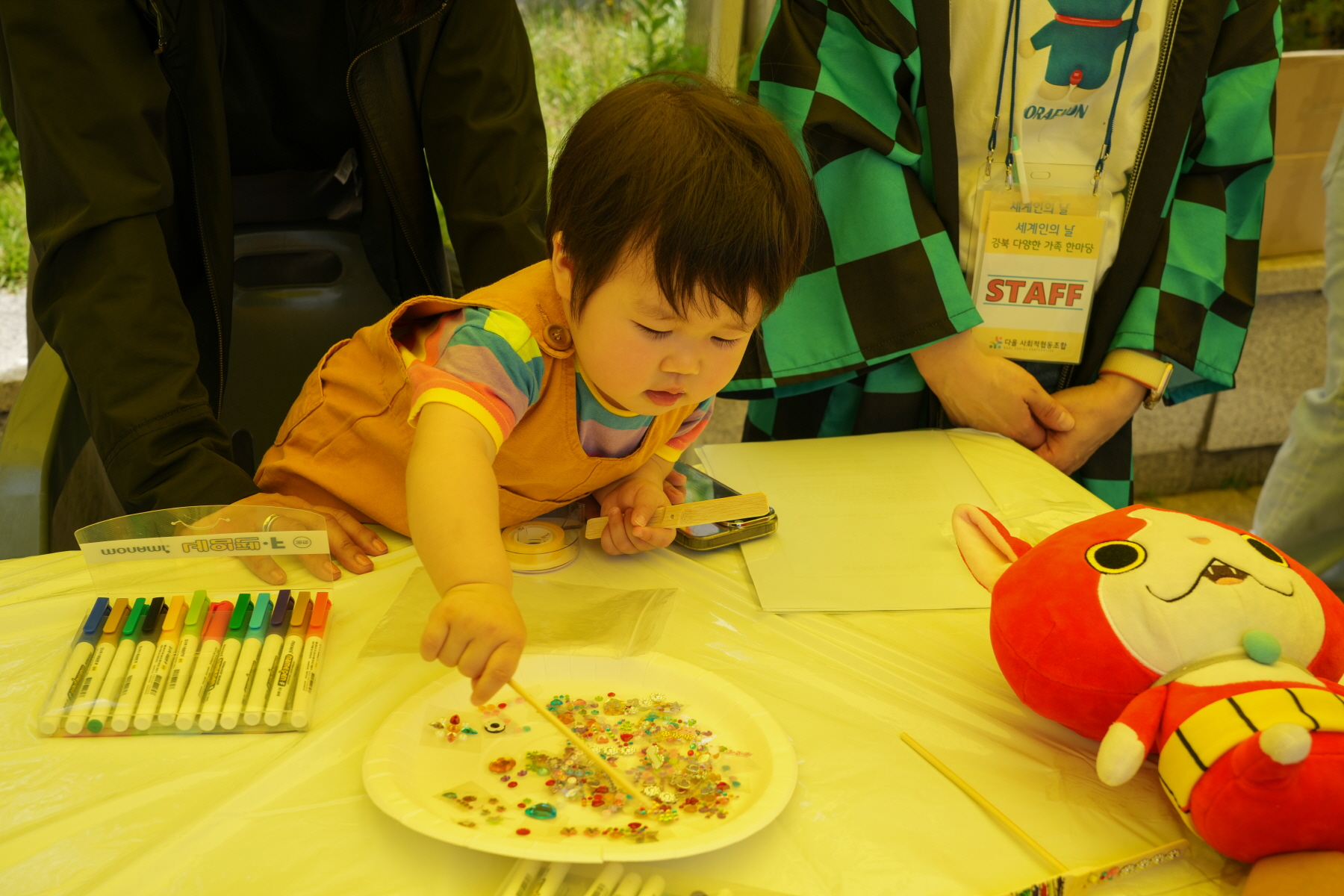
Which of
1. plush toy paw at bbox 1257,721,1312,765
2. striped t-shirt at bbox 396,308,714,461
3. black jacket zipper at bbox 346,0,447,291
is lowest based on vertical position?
plush toy paw at bbox 1257,721,1312,765

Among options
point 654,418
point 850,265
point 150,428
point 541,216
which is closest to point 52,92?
point 150,428

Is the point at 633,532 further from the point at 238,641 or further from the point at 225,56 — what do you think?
the point at 225,56

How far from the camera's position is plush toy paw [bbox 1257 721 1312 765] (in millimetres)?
522

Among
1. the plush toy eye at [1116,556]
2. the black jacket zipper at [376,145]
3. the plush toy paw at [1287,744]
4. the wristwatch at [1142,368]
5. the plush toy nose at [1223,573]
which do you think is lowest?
the wristwatch at [1142,368]

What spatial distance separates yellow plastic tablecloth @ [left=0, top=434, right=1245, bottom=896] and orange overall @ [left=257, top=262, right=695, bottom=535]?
15cm

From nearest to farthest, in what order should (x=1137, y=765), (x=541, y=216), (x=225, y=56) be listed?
(x=1137, y=765) < (x=225, y=56) < (x=541, y=216)

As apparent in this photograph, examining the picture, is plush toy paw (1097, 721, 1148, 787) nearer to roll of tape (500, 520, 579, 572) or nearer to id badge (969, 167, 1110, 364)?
roll of tape (500, 520, 579, 572)

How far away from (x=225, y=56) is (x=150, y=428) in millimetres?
480

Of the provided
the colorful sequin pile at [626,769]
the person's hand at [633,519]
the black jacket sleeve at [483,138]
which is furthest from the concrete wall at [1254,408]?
the colorful sequin pile at [626,769]

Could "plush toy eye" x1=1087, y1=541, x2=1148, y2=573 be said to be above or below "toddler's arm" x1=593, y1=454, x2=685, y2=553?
above

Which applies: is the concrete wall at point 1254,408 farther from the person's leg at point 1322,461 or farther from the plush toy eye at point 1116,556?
the plush toy eye at point 1116,556

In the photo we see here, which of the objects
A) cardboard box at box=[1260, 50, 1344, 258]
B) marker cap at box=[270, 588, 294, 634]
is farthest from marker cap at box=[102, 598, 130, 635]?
cardboard box at box=[1260, 50, 1344, 258]

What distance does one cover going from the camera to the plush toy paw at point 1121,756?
23.1 inches

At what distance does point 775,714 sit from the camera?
2.31 feet
